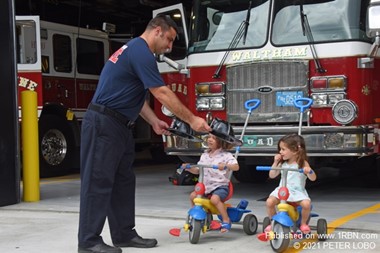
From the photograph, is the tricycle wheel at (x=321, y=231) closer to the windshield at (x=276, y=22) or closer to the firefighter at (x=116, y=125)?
the firefighter at (x=116, y=125)

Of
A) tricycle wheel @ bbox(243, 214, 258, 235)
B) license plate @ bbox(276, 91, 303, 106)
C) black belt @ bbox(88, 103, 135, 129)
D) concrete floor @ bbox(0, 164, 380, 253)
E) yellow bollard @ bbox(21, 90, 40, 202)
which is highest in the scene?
license plate @ bbox(276, 91, 303, 106)

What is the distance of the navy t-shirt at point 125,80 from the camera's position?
4.80 metres

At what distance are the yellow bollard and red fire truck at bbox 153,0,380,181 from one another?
181cm

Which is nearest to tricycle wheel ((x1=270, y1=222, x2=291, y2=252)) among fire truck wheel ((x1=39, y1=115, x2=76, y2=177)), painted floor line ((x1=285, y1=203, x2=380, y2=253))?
painted floor line ((x1=285, y1=203, x2=380, y2=253))

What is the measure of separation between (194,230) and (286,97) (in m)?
2.74

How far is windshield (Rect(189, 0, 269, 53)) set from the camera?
25.1 feet

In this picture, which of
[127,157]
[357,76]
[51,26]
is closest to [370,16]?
[357,76]

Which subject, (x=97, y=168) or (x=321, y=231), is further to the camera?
(x=321, y=231)

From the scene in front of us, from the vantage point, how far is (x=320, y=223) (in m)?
5.21

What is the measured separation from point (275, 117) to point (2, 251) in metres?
3.67

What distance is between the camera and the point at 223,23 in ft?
25.9

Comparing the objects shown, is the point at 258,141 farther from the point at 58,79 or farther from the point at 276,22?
the point at 58,79

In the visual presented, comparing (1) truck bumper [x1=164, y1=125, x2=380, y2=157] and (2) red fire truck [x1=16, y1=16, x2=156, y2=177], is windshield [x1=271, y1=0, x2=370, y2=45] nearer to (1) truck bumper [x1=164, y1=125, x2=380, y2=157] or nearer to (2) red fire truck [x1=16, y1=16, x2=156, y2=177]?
(1) truck bumper [x1=164, y1=125, x2=380, y2=157]

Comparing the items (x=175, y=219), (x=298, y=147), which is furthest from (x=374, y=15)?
(x=175, y=219)
